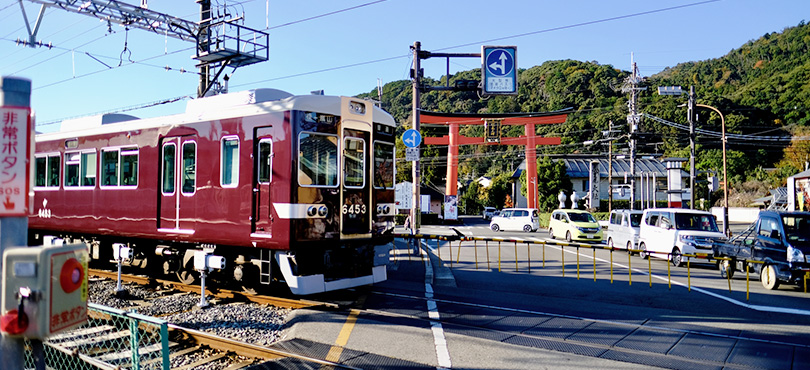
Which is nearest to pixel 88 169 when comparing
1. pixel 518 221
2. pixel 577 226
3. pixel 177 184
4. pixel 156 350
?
pixel 177 184

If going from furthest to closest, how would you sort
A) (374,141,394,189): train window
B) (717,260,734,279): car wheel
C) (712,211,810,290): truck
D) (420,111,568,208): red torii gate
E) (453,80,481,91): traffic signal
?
(420,111,568,208): red torii gate
(453,80,481,91): traffic signal
(717,260,734,279): car wheel
(712,211,810,290): truck
(374,141,394,189): train window

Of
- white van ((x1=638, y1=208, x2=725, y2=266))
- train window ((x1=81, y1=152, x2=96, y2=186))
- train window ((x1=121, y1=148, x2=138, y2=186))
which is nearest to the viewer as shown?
train window ((x1=121, y1=148, x2=138, y2=186))

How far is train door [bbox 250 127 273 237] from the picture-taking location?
8.44 meters

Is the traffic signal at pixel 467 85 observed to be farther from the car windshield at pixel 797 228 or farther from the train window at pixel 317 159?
the car windshield at pixel 797 228

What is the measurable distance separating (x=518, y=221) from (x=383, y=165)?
26.2m

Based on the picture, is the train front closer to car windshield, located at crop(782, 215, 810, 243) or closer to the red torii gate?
car windshield, located at crop(782, 215, 810, 243)

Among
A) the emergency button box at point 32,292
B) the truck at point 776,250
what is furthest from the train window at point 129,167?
the truck at point 776,250

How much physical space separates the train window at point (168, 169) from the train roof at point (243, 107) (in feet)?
1.50

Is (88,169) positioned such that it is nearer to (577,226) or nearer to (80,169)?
(80,169)

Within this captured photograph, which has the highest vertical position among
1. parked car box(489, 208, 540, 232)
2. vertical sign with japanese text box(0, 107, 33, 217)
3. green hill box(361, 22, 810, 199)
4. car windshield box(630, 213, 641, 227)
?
green hill box(361, 22, 810, 199)

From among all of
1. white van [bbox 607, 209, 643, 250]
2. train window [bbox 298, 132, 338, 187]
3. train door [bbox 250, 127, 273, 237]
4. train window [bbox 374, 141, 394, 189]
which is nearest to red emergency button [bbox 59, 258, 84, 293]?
train window [bbox 298, 132, 338, 187]

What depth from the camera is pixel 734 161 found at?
57.8m

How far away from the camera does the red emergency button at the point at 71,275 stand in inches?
105

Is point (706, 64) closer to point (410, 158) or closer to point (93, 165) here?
point (410, 158)
